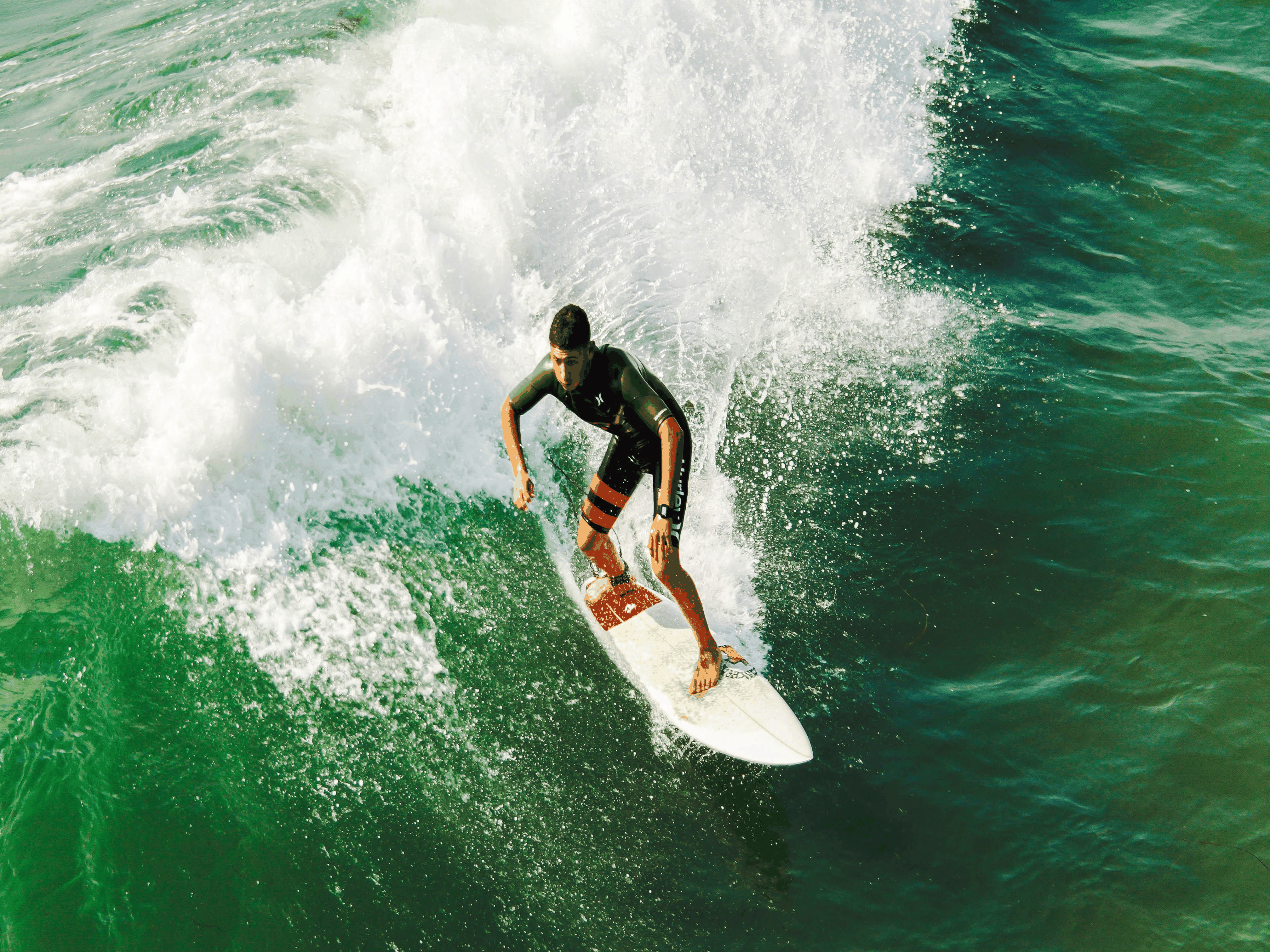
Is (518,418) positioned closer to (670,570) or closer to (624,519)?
(670,570)

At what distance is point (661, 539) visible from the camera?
4297 millimetres

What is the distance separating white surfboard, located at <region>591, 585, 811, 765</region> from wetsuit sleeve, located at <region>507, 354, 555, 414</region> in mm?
1711

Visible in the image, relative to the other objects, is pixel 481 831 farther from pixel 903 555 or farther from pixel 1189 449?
pixel 1189 449

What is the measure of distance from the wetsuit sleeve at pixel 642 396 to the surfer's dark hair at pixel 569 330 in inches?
16.6

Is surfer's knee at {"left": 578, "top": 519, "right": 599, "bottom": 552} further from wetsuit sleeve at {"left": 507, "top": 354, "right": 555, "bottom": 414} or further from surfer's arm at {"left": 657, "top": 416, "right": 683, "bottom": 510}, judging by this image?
surfer's arm at {"left": 657, "top": 416, "right": 683, "bottom": 510}

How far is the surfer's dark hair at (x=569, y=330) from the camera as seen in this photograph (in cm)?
390

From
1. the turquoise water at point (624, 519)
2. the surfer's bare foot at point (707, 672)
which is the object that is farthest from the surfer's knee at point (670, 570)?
the turquoise water at point (624, 519)

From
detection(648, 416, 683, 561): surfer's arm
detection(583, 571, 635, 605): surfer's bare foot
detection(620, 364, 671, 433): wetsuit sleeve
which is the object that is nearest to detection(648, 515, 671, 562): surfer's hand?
detection(648, 416, 683, 561): surfer's arm

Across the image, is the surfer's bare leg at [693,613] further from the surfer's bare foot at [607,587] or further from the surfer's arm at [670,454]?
the surfer's bare foot at [607,587]

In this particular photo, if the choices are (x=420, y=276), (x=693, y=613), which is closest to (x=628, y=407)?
(x=693, y=613)

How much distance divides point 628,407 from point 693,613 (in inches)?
54.6

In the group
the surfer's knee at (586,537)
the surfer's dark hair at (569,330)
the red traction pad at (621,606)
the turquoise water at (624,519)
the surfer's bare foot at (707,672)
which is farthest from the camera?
the red traction pad at (621,606)

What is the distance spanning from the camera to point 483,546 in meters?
5.98

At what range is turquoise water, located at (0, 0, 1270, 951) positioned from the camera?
4.24 m
